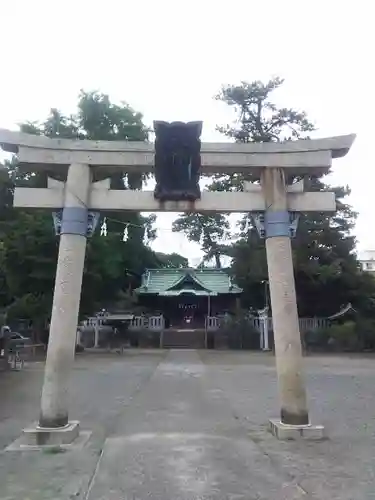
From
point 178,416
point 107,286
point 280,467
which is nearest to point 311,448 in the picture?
point 280,467

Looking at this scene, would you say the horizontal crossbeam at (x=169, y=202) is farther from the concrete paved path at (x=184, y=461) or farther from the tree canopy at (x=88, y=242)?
the tree canopy at (x=88, y=242)

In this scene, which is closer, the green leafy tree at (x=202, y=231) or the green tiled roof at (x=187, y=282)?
the green tiled roof at (x=187, y=282)

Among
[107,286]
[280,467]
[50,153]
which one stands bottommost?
[280,467]

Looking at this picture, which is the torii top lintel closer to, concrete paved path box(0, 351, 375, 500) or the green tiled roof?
concrete paved path box(0, 351, 375, 500)

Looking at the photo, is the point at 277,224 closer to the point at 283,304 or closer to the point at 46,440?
the point at 283,304

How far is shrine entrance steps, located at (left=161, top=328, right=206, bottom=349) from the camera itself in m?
33.2

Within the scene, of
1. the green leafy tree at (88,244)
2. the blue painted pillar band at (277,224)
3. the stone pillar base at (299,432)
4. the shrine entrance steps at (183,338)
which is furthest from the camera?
the shrine entrance steps at (183,338)

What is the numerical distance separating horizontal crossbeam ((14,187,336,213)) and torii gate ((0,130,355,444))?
0.01 m

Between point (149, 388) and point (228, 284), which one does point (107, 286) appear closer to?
point (228, 284)

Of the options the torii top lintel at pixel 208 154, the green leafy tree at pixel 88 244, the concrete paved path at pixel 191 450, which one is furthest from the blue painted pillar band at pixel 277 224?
the green leafy tree at pixel 88 244

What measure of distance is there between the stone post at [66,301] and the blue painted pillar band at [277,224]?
2616 mm

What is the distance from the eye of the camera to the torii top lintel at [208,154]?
7.66m

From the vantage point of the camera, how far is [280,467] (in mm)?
5586

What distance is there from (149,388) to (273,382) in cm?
359
